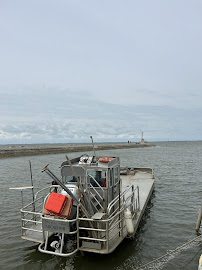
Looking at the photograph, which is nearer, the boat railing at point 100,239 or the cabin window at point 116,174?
the boat railing at point 100,239

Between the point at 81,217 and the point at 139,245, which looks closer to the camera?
the point at 81,217

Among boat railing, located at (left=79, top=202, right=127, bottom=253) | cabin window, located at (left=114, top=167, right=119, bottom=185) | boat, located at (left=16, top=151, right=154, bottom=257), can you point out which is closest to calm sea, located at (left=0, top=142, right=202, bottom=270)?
boat, located at (left=16, top=151, right=154, bottom=257)

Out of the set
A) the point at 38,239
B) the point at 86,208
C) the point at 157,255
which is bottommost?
the point at 157,255

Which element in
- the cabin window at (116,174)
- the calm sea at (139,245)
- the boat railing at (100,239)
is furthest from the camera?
the cabin window at (116,174)

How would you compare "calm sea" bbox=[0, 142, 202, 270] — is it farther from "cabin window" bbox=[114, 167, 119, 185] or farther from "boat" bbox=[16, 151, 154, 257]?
"cabin window" bbox=[114, 167, 119, 185]

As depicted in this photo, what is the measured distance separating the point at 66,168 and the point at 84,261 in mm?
3283

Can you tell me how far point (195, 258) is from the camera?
7.60m

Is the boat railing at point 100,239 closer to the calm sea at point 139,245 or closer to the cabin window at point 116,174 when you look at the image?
the calm sea at point 139,245

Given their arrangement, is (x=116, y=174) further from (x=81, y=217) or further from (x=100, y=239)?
(x=100, y=239)

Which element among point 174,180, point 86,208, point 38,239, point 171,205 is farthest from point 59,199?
point 174,180

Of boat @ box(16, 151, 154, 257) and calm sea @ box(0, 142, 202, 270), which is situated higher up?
boat @ box(16, 151, 154, 257)

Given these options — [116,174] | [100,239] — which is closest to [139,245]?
[100,239]

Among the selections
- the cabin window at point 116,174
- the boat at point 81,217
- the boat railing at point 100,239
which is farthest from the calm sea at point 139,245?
the cabin window at point 116,174

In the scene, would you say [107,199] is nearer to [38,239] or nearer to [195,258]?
[38,239]
